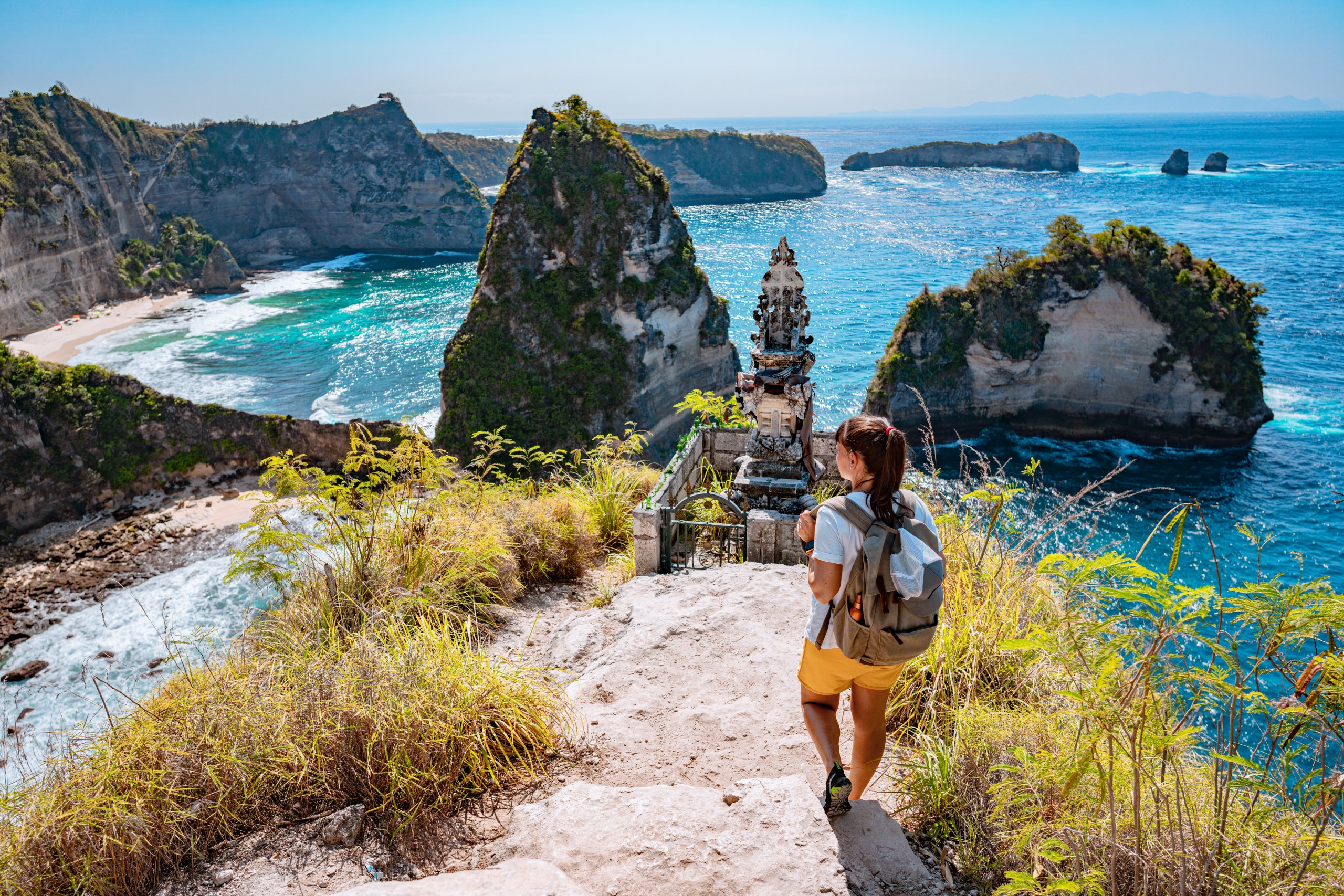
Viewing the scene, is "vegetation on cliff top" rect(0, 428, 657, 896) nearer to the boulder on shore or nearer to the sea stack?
the boulder on shore

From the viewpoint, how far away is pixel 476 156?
14538cm

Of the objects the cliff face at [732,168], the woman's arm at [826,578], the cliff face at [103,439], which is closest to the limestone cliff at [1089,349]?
the cliff face at [103,439]

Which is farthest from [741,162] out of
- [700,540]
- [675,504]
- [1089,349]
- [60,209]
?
[700,540]

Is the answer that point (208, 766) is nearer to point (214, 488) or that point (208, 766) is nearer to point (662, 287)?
point (214, 488)

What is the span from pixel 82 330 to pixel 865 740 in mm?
74835

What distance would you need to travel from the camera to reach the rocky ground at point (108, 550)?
25.6 meters

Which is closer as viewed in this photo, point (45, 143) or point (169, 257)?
point (45, 143)

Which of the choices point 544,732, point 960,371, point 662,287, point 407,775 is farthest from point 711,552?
point 662,287

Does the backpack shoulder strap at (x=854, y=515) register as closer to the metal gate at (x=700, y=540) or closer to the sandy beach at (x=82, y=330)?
the metal gate at (x=700, y=540)

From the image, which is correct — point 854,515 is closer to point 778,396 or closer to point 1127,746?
point 1127,746

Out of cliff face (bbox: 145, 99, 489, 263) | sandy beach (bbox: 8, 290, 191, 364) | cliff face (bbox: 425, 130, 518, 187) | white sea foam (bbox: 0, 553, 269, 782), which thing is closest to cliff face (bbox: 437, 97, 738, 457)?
white sea foam (bbox: 0, 553, 269, 782)

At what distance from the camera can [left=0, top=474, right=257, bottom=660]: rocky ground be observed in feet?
83.9

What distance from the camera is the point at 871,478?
3.45 m

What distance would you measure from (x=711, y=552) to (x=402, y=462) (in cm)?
385
